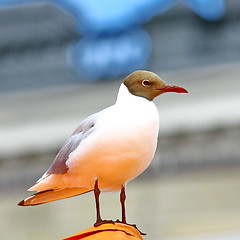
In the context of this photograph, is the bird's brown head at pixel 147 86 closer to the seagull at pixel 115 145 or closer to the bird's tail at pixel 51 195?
the seagull at pixel 115 145

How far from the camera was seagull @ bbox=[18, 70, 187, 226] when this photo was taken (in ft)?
2.29

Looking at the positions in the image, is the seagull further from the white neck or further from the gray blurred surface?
the gray blurred surface

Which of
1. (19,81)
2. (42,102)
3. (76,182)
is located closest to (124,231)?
(76,182)

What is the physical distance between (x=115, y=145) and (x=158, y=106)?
2.91 m

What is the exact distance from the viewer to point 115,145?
27.6 inches

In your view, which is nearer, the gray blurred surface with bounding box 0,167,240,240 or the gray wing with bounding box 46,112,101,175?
the gray wing with bounding box 46,112,101,175

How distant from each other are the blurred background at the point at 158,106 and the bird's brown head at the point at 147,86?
2.69 m

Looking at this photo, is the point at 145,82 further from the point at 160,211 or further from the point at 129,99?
the point at 160,211

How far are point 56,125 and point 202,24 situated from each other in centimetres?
111

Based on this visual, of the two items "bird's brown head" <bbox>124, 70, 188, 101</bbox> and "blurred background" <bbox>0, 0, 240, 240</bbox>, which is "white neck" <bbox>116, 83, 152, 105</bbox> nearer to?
"bird's brown head" <bbox>124, 70, 188, 101</bbox>

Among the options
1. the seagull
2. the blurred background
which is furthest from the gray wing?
the blurred background

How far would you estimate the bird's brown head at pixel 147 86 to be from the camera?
2.37 feet

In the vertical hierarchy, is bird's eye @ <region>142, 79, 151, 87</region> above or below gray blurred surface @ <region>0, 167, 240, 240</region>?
below

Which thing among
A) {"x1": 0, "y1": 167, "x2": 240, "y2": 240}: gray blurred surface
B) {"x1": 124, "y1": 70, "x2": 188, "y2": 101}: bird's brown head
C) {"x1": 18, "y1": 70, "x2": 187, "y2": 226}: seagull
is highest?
{"x1": 0, "y1": 167, "x2": 240, "y2": 240}: gray blurred surface
